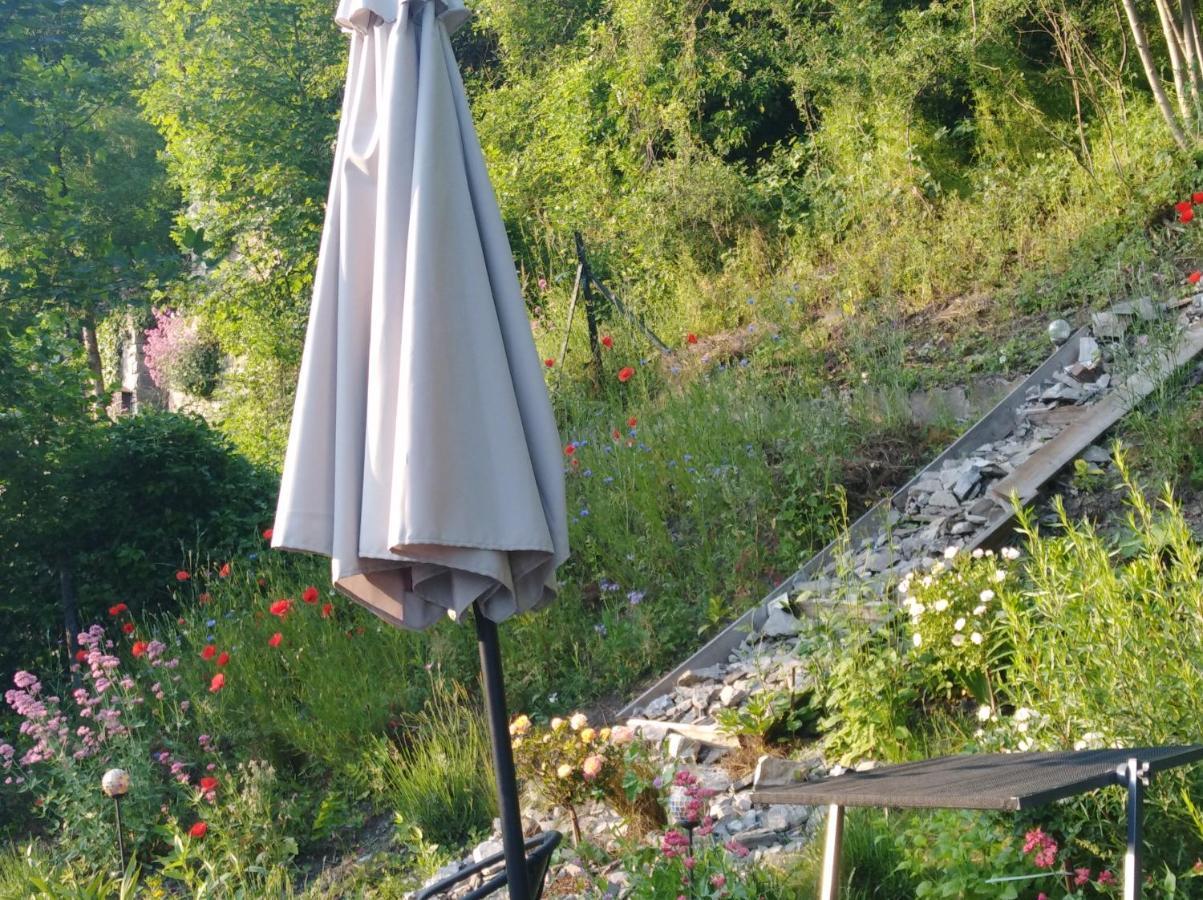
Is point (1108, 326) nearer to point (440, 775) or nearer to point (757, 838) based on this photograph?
point (757, 838)

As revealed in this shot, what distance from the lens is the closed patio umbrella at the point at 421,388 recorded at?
2.53m

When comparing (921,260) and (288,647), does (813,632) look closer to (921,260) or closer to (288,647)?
(288,647)

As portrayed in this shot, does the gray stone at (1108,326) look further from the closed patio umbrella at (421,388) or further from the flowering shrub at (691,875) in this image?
the closed patio umbrella at (421,388)

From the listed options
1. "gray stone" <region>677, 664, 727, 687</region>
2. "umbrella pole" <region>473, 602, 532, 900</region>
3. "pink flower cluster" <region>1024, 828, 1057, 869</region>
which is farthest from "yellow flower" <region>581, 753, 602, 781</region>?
"pink flower cluster" <region>1024, 828, 1057, 869</region>

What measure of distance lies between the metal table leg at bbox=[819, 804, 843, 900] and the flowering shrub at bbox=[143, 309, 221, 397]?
49.6 ft

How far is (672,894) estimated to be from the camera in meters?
2.92

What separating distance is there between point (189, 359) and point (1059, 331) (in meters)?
13.4

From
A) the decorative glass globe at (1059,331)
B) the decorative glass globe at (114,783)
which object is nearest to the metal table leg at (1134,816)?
the decorative glass globe at (114,783)

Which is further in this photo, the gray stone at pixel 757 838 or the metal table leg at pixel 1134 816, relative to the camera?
the gray stone at pixel 757 838

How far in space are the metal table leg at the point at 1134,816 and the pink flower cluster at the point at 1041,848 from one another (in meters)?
0.52

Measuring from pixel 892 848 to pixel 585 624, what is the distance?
244cm

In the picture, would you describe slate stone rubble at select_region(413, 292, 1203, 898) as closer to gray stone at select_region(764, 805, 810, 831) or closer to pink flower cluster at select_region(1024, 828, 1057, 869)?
gray stone at select_region(764, 805, 810, 831)

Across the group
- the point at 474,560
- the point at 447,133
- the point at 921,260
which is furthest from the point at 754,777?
the point at 921,260

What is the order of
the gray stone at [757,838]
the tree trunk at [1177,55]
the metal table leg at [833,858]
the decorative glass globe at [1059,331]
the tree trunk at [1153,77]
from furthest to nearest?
the tree trunk at [1177,55] < the tree trunk at [1153,77] < the decorative glass globe at [1059,331] < the gray stone at [757,838] < the metal table leg at [833,858]
